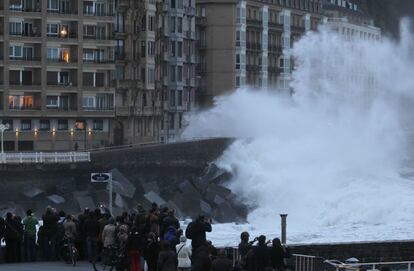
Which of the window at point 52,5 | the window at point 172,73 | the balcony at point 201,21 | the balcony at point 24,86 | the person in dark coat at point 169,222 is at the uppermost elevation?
the balcony at point 201,21

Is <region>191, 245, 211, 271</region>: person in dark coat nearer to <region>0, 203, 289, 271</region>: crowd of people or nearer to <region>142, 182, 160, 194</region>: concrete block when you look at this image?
<region>0, 203, 289, 271</region>: crowd of people

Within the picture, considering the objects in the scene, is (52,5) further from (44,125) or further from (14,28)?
(44,125)

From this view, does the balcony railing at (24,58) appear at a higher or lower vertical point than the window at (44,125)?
higher

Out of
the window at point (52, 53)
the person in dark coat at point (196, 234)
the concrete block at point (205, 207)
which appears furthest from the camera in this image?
the window at point (52, 53)

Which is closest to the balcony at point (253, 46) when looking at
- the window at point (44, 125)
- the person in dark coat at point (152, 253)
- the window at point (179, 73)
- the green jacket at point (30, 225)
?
the window at point (179, 73)

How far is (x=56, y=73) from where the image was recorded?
302 ft

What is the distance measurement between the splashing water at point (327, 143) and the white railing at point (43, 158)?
31.8ft

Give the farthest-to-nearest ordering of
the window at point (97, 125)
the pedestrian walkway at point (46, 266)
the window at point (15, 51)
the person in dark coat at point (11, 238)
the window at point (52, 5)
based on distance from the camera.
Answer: the window at point (97, 125), the window at point (52, 5), the window at point (15, 51), the person in dark coat at point (11, 238), the pedestrian walkway at point (46, 266)

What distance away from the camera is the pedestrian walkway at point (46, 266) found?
35844 millimetres

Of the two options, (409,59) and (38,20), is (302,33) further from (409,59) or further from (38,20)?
(38,20)

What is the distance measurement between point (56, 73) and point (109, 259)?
5816cm

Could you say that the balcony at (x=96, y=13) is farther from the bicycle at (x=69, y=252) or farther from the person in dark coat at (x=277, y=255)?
the person in dark coat at (x=277, y=255)

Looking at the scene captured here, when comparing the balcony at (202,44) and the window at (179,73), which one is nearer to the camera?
the window at (179,73)

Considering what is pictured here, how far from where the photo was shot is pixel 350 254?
1610 inches
